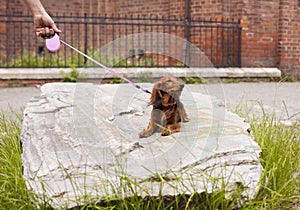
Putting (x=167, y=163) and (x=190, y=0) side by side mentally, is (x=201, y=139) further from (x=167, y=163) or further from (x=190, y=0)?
(x=190, y=0)

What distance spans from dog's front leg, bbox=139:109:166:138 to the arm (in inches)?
41.3

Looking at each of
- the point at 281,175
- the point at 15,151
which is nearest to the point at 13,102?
the point at 15,151

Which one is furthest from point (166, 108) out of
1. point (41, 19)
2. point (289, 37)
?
point (289, 37)

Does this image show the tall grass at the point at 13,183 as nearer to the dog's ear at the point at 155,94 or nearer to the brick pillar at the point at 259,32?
the dog's ear at the point at 155,94

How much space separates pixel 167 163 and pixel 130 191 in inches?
11.7

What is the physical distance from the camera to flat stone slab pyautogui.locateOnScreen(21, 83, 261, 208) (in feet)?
7.79

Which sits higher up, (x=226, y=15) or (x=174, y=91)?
(x=226, y=15)

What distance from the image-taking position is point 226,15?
10.8 m

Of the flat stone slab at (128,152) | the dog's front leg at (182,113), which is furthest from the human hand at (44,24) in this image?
the dog's front leg at (182,113)

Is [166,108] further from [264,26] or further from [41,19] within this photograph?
[264,26]

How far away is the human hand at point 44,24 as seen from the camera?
3.25 m

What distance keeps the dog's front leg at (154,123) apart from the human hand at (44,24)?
3.42 feet

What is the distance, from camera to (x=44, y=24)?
329 cm

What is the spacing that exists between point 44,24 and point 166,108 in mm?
1157
